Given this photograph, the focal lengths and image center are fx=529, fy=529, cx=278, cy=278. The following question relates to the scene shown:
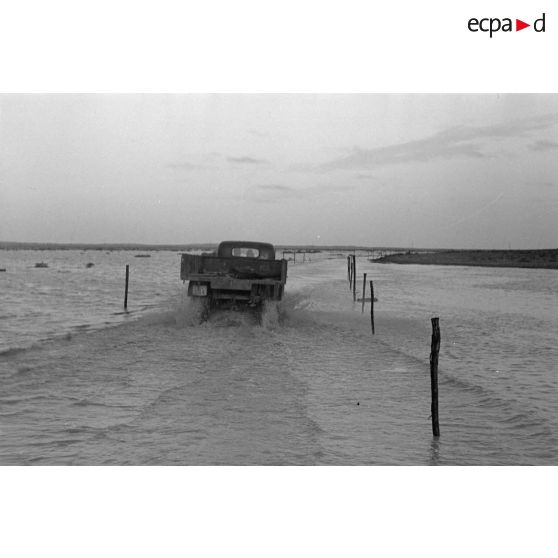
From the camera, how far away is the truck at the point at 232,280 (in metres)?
13.1

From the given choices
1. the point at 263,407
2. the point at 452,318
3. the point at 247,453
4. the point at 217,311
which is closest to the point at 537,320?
the point at 452,318

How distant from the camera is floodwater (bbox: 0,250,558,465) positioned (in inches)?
213

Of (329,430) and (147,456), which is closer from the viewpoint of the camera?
(147,456)

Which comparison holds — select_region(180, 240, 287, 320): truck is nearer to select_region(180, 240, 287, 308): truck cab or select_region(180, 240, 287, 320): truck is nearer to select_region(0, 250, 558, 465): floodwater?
select_region(180, 240, 287, 308): truck cab

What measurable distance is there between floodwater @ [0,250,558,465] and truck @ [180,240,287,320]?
20.3 inches

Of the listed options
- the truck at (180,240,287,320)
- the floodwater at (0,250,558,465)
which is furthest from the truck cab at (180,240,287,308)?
the floodwater at (0,250,558,465)

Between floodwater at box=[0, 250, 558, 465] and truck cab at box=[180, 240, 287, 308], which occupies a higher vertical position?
truck cab at box=[180, 240, 287, 308]

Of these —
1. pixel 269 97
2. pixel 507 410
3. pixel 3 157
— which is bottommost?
pixel 507 410

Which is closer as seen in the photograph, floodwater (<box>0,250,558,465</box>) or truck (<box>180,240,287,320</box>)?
floodwater (<box>0,250,558,465</box>)

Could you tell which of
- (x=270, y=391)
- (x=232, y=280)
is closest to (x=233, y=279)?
(x=232, y=280)

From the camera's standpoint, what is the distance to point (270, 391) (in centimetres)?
739

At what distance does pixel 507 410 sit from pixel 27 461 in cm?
565

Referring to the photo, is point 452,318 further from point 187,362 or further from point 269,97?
point 269,97

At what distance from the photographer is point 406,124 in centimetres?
819
